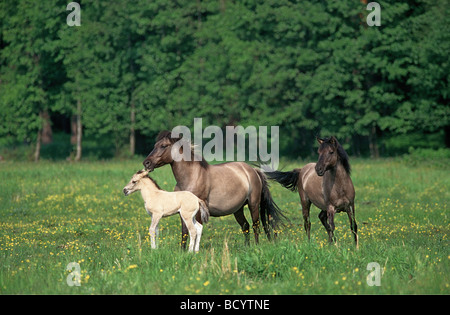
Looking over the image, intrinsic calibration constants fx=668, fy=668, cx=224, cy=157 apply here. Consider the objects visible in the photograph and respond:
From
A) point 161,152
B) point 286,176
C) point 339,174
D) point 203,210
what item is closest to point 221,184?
point 203,210

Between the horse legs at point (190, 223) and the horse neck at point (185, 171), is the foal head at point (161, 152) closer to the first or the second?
the horse neck at point (185, 171)

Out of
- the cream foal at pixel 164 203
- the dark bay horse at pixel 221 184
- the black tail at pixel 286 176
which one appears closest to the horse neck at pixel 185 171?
the dark bay horse at pixel 221 184

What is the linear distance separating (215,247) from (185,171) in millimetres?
1718

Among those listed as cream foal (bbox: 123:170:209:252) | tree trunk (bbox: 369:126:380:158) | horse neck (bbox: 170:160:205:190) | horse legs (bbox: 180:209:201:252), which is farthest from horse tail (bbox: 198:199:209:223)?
tree trunk (bbox: 369:126:380:158)

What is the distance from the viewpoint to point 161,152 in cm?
1180

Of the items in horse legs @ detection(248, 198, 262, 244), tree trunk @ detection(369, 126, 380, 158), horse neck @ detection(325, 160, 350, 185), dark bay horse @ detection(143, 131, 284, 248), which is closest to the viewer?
dark bay horse @ detection(143, 131, 284, 248)

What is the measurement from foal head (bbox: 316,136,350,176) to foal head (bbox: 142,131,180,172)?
2.62m

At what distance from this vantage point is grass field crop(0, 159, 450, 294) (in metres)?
9.14

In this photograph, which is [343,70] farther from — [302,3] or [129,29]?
[129,29]

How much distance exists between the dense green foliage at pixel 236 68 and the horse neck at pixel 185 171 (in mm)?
23178

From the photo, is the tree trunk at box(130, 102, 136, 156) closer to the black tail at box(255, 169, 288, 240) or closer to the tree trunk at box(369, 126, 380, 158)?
the tree trunk at box(369, 126, 380, 158)

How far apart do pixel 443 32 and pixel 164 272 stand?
26788 mm

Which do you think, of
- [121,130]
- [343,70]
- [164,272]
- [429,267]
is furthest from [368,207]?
[121,130]

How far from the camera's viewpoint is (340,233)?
14484 millimetres
